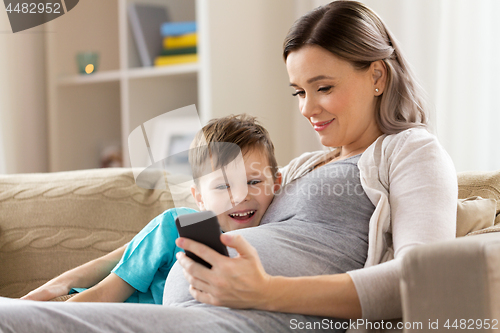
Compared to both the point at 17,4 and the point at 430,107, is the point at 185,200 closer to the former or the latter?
the point at 430,107

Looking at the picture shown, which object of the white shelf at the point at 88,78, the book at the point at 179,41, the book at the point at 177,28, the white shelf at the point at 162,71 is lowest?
the white shelf at the point at 88,78

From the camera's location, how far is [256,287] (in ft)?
2.55

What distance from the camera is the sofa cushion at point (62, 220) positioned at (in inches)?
53.4

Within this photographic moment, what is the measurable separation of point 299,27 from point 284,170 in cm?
38

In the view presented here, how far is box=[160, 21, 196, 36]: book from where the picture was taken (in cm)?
233

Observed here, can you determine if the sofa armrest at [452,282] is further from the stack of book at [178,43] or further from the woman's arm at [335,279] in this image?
the stack of book at [178,43]

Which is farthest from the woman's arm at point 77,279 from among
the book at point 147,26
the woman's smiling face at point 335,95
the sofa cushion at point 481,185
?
the book at point 147,26

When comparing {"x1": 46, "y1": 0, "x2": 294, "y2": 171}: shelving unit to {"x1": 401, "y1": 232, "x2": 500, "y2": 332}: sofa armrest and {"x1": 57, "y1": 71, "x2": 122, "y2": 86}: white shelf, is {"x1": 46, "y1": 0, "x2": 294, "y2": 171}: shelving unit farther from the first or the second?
{"x1": 401, "y1": 232, "x2": 500, "y2": 332}: sofa armrest

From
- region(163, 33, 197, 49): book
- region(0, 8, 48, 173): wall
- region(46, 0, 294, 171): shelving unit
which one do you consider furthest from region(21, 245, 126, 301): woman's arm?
region(0, 8, 48, 173): wall

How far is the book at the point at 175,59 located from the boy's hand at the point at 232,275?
1.68 metres

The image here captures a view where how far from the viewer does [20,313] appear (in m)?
0.67

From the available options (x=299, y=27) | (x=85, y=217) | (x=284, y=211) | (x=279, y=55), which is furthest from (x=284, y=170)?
(x=279, y=55)

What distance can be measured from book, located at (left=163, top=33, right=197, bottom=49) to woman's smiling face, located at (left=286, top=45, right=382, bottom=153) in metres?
1.30

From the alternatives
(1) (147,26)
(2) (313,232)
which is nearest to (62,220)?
(2) (313,232)
